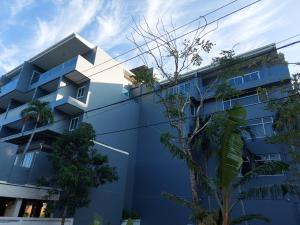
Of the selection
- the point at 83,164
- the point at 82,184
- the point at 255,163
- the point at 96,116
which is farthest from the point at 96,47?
the point at 255,163

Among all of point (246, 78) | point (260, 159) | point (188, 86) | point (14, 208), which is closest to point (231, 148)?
point (14, 208)

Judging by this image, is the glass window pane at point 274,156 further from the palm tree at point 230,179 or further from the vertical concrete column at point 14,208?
the vertical concrete column at point 14,208

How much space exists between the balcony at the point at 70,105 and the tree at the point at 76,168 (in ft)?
15.6

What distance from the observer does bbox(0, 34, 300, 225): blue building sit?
17.7 metres

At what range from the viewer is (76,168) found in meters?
15.4

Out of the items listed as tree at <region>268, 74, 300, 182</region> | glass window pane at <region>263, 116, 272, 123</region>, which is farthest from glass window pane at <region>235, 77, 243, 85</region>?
tree at <region>268, 74, 300, 182</region>

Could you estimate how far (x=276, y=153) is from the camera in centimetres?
2047

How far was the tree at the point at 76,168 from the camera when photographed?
49.6ft

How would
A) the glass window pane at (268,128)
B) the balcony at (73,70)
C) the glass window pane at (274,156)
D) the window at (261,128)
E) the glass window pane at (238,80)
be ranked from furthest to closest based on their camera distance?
the glass window pane at (238,80) → the balcony at (73,70) → the window at (261,128) → the glass window pane at (268,128) → the glass window pane at (274,156)

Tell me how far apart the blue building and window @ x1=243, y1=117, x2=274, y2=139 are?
78 millimetres

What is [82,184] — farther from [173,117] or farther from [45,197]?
[173,117]

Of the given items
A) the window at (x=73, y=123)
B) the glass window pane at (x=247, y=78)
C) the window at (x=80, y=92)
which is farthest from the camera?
the window at (x=80, y=92)

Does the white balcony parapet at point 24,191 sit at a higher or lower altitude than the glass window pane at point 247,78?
lower

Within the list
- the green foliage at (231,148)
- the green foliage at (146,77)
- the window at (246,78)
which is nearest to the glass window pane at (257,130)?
the window at (246,78)
